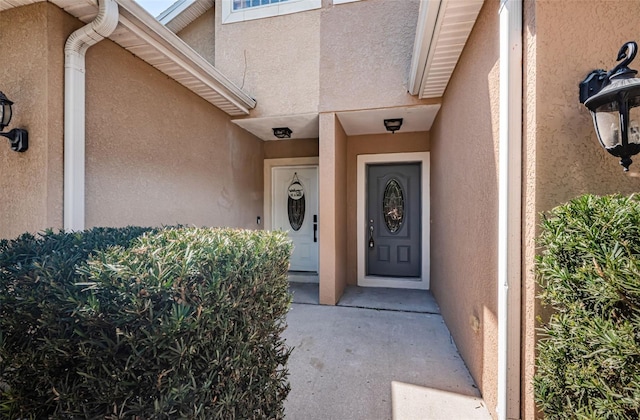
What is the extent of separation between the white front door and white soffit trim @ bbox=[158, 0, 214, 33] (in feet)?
10.7

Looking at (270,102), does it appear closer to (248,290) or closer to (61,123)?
(61,123)

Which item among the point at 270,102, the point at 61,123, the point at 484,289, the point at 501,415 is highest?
the point at 270,102

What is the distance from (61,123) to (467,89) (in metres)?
3.86

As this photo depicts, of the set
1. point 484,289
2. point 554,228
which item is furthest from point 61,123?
point 484,289

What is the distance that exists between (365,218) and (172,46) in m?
4.35

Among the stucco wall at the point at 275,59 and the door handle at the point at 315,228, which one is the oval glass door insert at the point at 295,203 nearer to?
the door handle at the point at 315,228

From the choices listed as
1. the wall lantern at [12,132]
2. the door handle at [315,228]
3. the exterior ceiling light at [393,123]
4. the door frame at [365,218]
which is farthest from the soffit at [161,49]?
the door handle at [315,228]

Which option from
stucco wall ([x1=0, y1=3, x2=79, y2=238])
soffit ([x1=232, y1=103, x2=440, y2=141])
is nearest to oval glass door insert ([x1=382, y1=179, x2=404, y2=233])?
soffit ([x1=232, y1=103, x2=440, y2=141])

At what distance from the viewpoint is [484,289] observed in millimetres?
2348

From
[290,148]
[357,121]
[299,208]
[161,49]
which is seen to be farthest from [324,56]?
[299,208]

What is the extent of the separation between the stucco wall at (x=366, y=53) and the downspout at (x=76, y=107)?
2908 millimetres

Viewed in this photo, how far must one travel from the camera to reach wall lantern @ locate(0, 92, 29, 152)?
2348mm

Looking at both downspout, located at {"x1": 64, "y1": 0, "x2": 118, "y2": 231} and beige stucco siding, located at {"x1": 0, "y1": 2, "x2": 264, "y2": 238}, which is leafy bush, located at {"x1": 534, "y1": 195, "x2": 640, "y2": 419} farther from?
beige stucco siding, located at {"x1": 0, "y1": 2, "x2": 264, "y2": 238}

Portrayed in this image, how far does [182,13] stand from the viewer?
16.5ft
